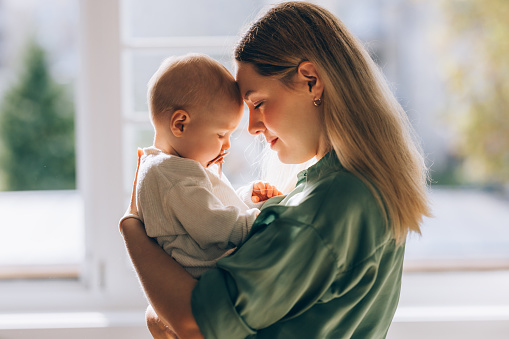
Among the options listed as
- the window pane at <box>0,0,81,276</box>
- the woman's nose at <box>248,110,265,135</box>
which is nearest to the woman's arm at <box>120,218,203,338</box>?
the woman's nose at <box>248,110,265,135</box>

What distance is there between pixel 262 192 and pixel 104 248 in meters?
0.81

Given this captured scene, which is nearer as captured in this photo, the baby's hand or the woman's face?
the woman's face

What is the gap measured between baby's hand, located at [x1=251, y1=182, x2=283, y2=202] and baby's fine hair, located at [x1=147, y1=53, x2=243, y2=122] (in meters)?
0.24

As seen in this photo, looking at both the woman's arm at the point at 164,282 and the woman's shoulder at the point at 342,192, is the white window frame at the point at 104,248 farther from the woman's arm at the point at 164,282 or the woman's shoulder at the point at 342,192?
the woman's shoulder at the point at 342,192

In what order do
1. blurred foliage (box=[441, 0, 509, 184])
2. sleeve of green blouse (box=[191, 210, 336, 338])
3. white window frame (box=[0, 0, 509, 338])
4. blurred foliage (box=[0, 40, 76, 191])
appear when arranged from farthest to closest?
blurred foliage (box=[0, 40, 76, 191]), blurred foliage (box=[441, 0, 509, 184]), white window frame (box=[0, 0, 509, 338]), sleeve of green blouse (box=[191, 210, 336, 338])

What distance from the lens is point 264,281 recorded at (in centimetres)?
89

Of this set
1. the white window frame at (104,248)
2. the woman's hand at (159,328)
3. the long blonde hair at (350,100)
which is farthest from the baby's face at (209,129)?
the white window frame at (104,248)

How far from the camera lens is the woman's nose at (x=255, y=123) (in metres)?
1.08

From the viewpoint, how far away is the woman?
0.90 metres

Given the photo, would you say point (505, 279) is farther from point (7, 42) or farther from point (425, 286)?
point (7, 42)

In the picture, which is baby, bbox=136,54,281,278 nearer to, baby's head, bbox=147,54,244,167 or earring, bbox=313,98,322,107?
baby's head, bbox=147,54,244,167

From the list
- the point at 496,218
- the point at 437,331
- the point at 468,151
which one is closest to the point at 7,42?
the point at 468,151

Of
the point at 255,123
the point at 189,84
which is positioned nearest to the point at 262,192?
the point at 255,123

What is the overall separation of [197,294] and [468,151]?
3.98 meters
